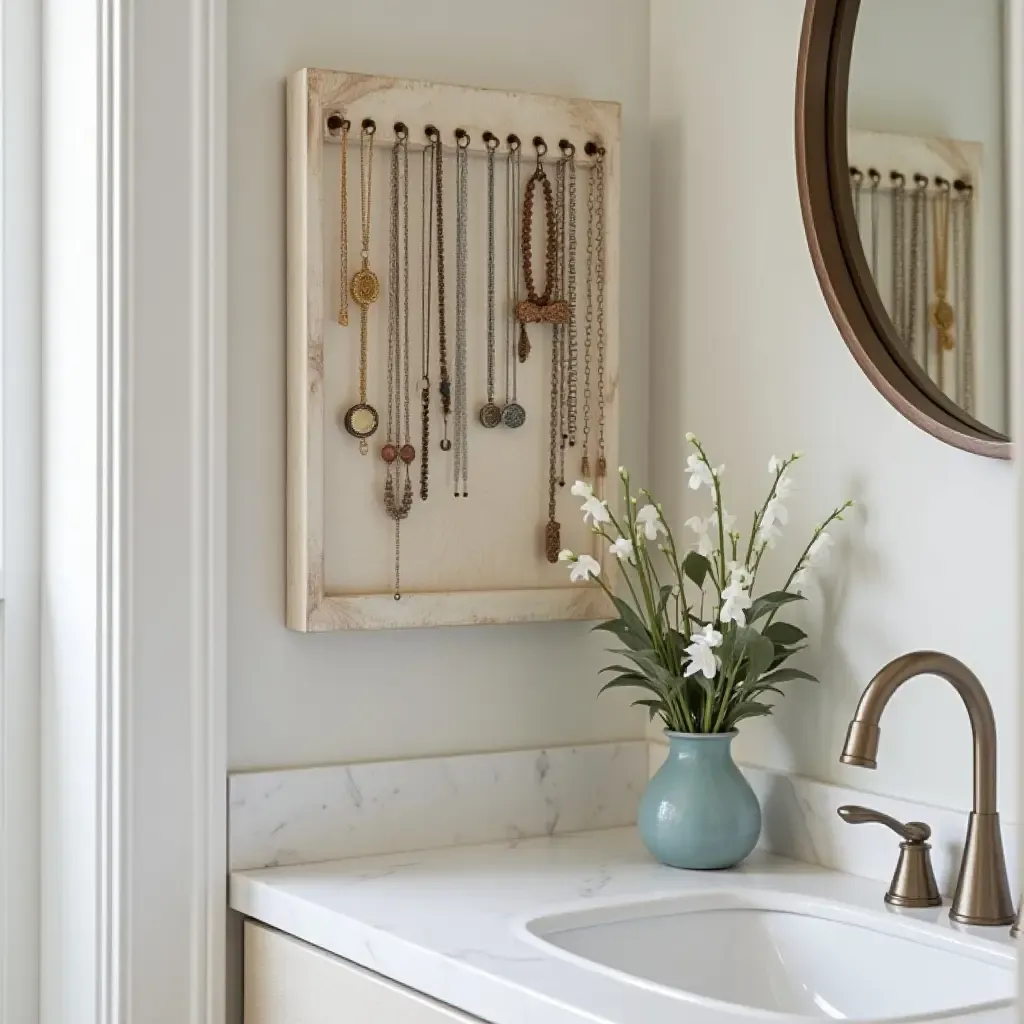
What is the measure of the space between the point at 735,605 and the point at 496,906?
Result: 396 millimetres

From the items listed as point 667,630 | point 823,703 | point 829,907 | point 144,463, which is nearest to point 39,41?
point 144,463

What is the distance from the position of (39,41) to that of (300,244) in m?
0.43

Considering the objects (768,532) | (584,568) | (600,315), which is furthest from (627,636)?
(600,315)

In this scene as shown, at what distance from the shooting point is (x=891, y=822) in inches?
59.1

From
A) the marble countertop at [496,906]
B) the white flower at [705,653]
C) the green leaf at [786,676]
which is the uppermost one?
the white flower at [705,653]

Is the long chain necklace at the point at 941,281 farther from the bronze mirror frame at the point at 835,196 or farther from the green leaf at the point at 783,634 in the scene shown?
the green leaf at the point at 783,634

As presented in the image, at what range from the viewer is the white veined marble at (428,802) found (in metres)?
1.75

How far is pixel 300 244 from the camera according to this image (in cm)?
175

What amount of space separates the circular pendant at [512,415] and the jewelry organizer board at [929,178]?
0.45 m

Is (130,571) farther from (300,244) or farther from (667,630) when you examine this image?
(667,630)

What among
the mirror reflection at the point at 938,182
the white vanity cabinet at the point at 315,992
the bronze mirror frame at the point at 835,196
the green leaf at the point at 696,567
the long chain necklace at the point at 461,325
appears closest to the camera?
the white vanity cabinet at the point at 315,992

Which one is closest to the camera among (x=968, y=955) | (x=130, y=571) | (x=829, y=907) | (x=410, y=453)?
(x=968, y=955)

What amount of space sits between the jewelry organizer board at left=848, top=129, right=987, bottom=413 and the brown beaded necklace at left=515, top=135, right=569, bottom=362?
0.38 metres

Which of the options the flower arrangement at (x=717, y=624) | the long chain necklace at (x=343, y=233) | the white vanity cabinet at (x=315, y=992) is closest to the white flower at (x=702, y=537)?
the flower arrangement at (x=717, y=624)
